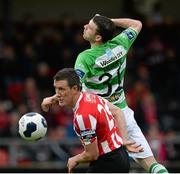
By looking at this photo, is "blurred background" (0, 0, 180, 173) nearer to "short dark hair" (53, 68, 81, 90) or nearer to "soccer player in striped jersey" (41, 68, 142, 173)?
"soccer player in striped jersey" (41, 68, 142, 173)

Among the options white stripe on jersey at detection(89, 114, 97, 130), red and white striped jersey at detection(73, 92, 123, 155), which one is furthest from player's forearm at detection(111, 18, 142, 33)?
white stripe on jersey at detection(89, 114, 97, 130)

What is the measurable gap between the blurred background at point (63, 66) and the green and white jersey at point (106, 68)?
335 cm

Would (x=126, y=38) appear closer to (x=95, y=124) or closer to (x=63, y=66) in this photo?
(x=95, y=124)

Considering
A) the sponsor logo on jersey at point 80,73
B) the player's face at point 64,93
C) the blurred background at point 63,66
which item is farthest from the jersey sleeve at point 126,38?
the blurred background at point 63,66

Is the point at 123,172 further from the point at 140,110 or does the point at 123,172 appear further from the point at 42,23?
the point at 42,23

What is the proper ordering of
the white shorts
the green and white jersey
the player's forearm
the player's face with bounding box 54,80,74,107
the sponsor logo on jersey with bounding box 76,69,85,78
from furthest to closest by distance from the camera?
the player's forearm
the white shorts
the green and white jersey
the sponsor logo on jersey with bounding box 76,69,85,78
the player's face with bounding box 54,80,74,107

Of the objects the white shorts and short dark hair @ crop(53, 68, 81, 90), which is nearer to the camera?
short dark hair @ crop(53, 68, 81, 90)

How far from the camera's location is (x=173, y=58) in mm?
18078

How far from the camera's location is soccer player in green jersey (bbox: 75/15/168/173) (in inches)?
352

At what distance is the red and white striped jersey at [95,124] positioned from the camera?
7.90 m

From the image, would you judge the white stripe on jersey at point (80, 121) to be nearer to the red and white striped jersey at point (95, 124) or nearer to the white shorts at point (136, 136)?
the red and white striped jersey at point (95, 124)

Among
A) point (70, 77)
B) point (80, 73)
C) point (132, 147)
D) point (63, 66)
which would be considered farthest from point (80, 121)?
point (63, 66)

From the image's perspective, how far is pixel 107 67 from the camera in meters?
9.05

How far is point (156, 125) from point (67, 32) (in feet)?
11.2
